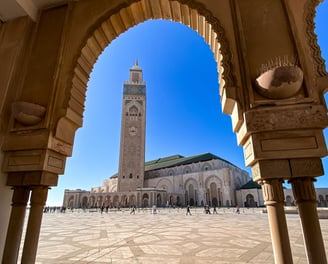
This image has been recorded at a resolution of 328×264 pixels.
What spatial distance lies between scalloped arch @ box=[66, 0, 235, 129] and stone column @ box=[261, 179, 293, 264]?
3.73ft

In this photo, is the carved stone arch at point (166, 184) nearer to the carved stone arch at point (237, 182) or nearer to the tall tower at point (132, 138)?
the tall tower at point (132, 138)

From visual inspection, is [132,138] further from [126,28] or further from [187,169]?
[126,28]

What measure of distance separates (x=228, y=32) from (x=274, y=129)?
1.08 m

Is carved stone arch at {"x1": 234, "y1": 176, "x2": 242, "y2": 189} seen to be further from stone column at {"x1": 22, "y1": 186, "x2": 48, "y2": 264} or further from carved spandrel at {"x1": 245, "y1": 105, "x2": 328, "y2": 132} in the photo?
stone column at {"x1": 22, "y1": 186, "x2": 48, "y2": 264}

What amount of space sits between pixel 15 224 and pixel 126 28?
8.26 ft

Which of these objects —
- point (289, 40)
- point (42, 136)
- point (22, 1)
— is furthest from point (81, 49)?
point (289, 40)

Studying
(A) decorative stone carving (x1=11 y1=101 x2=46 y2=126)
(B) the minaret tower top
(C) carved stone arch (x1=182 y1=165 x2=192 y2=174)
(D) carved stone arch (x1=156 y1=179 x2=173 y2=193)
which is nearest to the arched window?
(C) carved stone arch (x1=182 y1=165 x2=192 y2=174)

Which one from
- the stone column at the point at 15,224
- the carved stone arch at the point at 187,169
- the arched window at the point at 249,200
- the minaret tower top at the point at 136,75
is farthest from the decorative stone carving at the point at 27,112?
the minaret tower top at the point at 136,75

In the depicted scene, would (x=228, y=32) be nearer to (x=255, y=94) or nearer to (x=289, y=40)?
(x=289, y=40)

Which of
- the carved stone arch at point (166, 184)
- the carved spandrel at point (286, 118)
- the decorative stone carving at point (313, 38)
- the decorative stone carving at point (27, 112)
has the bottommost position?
the carved spandrel at point (286, 118)

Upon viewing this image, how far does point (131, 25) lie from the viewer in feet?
8.68

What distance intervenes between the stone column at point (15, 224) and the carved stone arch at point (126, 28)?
2.11 feet

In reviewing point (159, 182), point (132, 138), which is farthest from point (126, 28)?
point (159, 182)

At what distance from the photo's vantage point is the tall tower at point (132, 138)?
40531 millimetres
